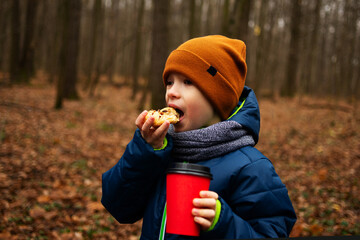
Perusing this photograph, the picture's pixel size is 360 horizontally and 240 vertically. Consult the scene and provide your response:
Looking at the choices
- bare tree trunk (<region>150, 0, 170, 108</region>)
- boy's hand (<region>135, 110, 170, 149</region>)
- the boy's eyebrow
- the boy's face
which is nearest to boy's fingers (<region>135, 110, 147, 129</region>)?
boy's hand (<region>135, 110, 170, 149</region>)

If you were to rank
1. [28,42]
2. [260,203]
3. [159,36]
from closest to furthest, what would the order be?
[260,203] < [159,36] < [28,42]

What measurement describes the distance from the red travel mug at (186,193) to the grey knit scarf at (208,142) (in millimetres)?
304

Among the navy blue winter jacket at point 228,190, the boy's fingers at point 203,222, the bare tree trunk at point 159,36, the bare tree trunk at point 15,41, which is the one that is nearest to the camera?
the boy's fingers at point 203,222

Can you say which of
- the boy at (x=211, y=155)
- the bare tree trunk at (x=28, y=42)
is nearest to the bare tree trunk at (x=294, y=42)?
the bare tree trunk at (x=28, y=42)

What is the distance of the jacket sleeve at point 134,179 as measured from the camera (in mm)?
1472

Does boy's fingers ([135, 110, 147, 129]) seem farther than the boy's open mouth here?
No

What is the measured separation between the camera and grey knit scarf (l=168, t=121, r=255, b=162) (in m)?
1.52

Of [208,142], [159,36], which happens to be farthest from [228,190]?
[159,36]

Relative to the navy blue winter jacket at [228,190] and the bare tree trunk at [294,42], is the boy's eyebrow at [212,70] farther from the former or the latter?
the bare tree trunk at [294,42]

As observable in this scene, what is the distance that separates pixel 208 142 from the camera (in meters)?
1.53

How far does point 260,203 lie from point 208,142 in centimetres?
41

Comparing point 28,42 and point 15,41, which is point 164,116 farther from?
point 15,41

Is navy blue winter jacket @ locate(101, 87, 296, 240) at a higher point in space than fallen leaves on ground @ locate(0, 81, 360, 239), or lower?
higher

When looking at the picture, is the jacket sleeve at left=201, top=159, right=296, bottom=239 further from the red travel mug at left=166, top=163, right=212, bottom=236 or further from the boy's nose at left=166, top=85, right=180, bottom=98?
the boy's nose at left=166, top=85, right=180, bottom=98
